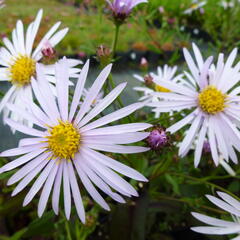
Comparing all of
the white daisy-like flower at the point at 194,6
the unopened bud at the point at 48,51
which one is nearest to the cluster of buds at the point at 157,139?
the unopened bud at the point at 48,51

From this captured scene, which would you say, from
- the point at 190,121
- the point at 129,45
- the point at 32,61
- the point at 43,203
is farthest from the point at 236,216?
the point at 129,45

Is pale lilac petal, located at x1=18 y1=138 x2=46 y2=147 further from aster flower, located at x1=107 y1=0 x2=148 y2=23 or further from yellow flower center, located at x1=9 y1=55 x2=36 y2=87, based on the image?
aster flower, located at x1=107 y1=0 x2=148 y2=23

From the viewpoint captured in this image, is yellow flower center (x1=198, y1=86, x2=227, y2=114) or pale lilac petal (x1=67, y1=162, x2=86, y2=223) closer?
pale lilac petal (x1=67, y1=162, x2=86, y2=223)

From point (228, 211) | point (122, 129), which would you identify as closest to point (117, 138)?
point (122, 129)

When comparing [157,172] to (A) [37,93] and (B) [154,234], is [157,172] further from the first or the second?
(A) [37,93]

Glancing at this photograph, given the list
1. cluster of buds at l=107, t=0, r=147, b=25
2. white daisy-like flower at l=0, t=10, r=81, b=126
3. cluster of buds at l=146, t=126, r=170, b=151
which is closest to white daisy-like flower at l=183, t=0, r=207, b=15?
cluster of buds at l=107, t=0, r=147, b=25
